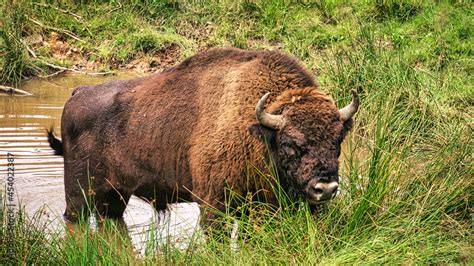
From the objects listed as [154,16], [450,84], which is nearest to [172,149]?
[450,84]

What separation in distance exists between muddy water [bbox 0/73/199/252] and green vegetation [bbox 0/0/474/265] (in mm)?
Result: 609

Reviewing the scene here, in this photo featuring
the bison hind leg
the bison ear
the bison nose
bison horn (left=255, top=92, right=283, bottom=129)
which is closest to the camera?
the bison nose

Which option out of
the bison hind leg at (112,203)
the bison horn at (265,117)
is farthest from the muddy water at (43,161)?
the bison horn at (265,117)

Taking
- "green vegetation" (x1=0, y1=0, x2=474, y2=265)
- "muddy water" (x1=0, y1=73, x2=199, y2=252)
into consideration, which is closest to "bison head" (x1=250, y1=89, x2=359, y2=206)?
"green vegetation" (x1=0, y1=0, x2=474, y2=265)

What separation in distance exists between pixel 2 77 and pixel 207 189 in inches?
295

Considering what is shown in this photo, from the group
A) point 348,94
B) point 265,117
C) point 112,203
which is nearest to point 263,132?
point 265,117

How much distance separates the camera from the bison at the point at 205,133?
272 inches

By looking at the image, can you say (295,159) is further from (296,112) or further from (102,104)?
(102,104)

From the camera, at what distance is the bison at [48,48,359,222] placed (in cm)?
690

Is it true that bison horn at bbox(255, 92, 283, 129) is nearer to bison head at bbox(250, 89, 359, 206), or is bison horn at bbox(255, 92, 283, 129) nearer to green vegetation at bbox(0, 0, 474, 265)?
bison head at bbox(250, 89, 359, 206)

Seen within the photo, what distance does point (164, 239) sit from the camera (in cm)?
686

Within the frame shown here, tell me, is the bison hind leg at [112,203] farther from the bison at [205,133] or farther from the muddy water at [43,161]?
the muddy water at [43,161]

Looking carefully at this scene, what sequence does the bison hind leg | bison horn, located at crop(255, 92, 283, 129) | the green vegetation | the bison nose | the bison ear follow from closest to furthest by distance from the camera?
the green vegetation
the bison nose
bison horn, located at crop(255, 92, 283, 129)
the bison ear
the bison hind leg

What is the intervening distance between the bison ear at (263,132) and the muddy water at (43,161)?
938mm
